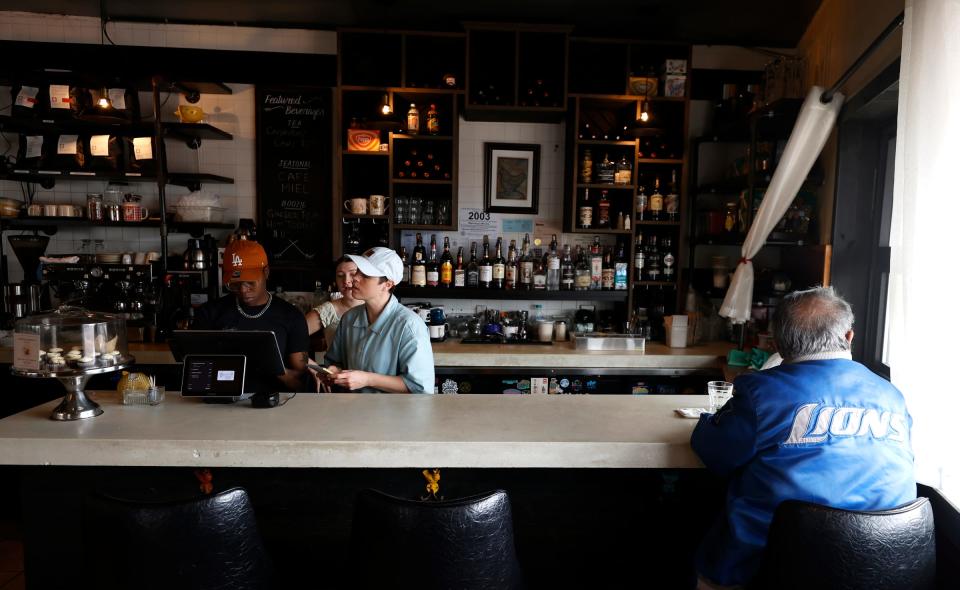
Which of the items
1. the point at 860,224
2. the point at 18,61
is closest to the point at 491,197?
the point at 860,224

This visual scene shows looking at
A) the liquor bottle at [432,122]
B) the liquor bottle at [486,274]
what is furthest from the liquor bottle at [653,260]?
the liquor bottle at [432,122]

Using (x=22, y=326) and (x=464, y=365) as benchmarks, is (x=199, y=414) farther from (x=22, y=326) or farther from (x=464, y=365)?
(x=464, y=365)

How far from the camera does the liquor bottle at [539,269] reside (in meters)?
4.70

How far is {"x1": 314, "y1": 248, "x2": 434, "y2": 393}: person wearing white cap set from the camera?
2.56m

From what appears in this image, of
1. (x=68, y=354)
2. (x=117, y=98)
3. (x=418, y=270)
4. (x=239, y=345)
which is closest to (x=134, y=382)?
(x=68, y=354)

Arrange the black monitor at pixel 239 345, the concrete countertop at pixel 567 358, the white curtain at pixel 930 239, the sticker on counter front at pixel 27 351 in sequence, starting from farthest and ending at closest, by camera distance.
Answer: the concrete countertop at pixel 567 358 → the black monitor at pixel 239 345 → the sticker on counter front at pixel 27 351 → the white curtain at pixel 930 239

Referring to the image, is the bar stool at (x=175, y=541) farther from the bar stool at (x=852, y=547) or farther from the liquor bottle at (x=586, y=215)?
the liquor bottle at (x=586, y=215)

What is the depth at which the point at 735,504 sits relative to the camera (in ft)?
5.46

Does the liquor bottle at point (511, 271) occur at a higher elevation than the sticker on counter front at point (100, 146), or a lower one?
lower

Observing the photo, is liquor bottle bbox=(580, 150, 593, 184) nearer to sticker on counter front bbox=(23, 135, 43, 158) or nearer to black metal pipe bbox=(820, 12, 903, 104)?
black metal pipe bbox=(820, 12, 903, 104)

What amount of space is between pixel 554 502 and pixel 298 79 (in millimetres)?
3911

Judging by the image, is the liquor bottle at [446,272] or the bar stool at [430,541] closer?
the bar stool at [430,541]

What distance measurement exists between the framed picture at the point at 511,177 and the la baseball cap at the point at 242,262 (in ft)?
7.31

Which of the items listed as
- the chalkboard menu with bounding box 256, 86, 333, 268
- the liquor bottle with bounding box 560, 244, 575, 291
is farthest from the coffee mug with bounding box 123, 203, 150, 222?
the liquor bottle with bounding box 560, 244, 575, 291
